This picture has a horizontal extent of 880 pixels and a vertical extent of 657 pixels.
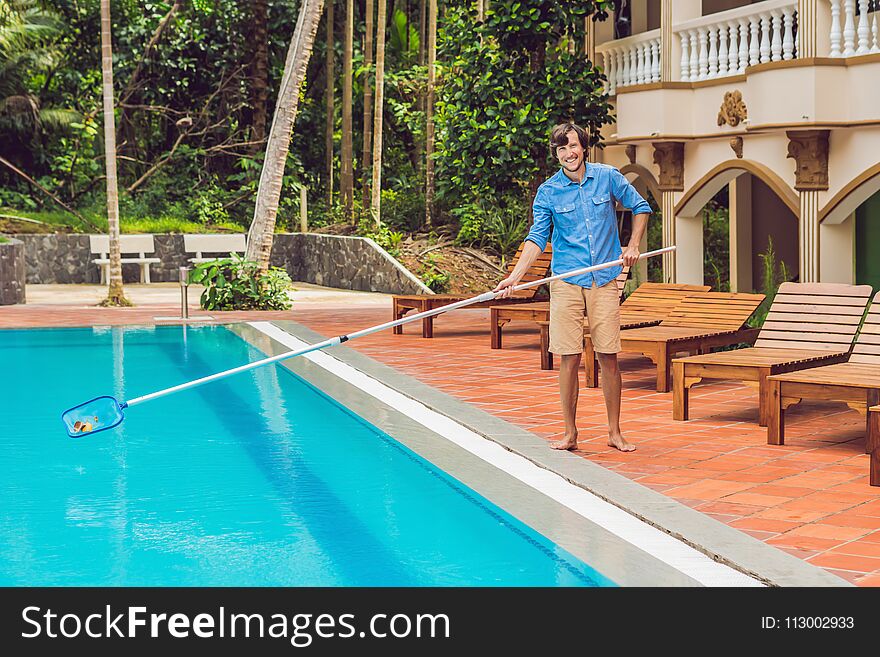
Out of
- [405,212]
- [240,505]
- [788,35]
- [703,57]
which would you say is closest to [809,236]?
[788,35]

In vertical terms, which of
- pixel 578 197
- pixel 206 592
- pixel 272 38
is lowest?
pixel 206 592

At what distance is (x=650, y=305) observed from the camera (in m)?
12.6

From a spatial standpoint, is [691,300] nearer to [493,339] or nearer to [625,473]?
[493,339]

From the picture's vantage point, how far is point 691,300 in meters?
12.1

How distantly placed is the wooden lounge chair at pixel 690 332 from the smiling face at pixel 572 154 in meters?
2.69

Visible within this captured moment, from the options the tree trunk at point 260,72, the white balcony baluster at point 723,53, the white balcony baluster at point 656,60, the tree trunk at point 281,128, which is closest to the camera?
the white balcony baluster at point 723,53

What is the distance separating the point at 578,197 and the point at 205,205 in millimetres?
21264

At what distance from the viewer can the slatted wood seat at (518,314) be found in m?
13.3

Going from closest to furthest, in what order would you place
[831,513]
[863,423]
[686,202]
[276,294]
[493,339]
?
1. [831,513]
2. [863,423]
3. [493,339]
4. [686,202]
5. [276,294]

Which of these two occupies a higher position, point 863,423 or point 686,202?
point 686,202

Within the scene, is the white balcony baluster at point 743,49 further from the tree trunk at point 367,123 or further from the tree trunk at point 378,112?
the tree trunk at point 367,123

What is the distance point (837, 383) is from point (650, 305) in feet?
14.9

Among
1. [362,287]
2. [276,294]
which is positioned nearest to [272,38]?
[362,287]

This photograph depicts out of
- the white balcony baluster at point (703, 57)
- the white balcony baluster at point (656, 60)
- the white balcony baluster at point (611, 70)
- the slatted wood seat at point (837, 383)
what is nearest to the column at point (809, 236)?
the white balcony baluster at point (703, 57)
